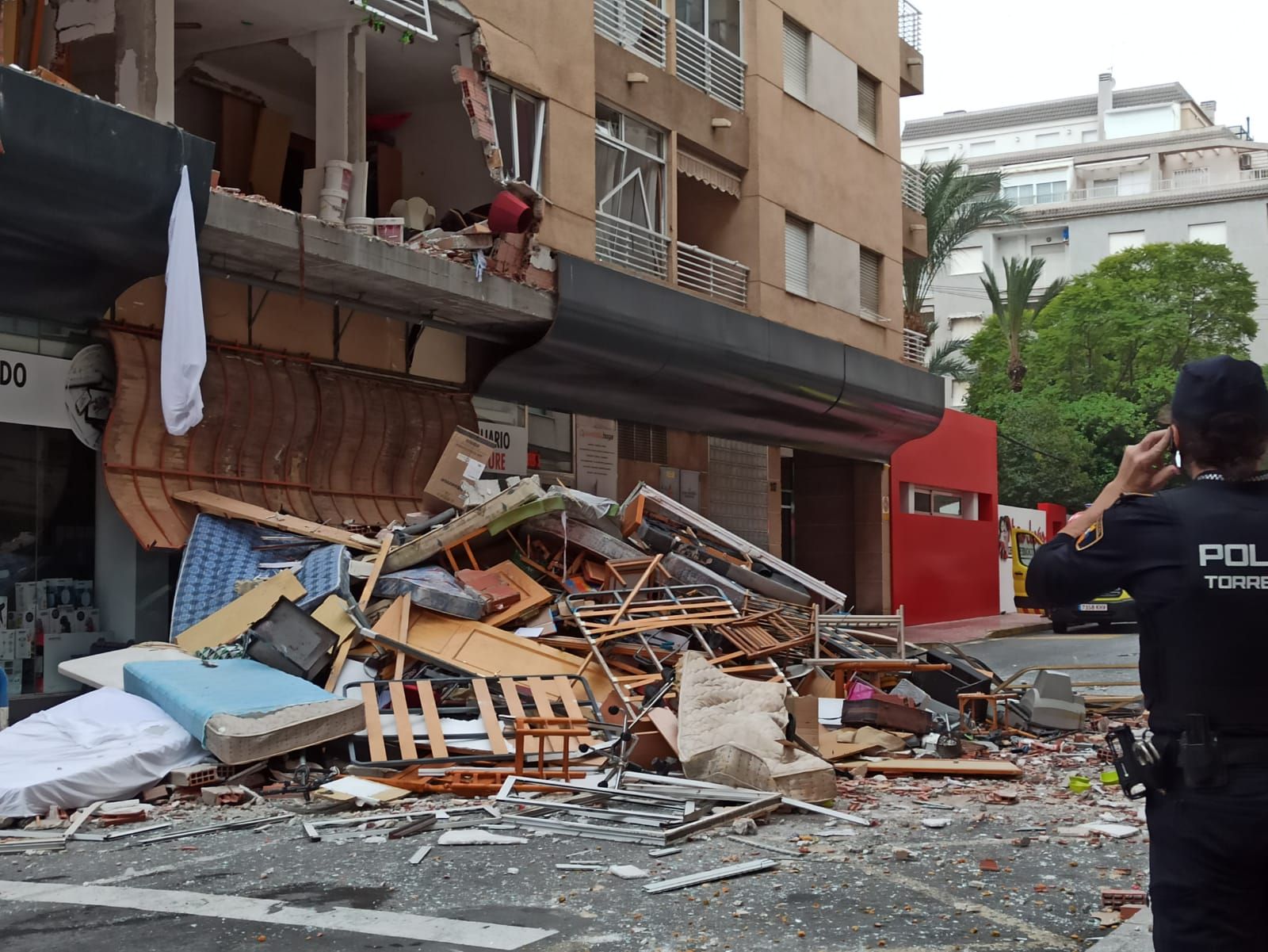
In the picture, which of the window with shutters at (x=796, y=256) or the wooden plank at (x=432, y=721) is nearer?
the wooden plank at (x=432, y=721)

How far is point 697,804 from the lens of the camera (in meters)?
7.64

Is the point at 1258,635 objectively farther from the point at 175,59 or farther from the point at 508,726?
the point at 175,59

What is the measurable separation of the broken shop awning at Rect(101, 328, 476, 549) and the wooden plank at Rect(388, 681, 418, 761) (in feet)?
11.7

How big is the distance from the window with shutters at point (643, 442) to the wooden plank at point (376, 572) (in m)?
7.93

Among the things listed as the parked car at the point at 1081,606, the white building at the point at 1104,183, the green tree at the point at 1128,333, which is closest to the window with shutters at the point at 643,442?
the parked car at the point at 1081,606

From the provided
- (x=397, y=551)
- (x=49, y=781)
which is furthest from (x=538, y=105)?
(x=49, y=781)

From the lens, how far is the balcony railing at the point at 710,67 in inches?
804

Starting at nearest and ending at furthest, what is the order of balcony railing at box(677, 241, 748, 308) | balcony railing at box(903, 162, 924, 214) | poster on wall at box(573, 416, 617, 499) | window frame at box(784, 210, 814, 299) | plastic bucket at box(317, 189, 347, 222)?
plastic bucket at box(317, 189, 347, 222)
poster on wall at box(573, 416, 617, 499)
balcony railing at box(677, 241, 748, 308)
window frame at box(784, 210, 814, 299)
balcony railing at box(903, 162, 924, 214)

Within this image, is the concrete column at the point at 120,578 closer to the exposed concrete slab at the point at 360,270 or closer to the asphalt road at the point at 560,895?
the exposed concrete slab at the point at 360,270

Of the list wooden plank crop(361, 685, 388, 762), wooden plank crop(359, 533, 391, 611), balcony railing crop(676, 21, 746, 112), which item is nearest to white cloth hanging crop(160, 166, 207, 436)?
wooden plank crop(359, 533, 391, 611)

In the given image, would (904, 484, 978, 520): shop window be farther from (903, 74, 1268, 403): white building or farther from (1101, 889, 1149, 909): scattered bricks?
(903, 74, 1268, 403): white building

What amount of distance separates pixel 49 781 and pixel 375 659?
3.04 m

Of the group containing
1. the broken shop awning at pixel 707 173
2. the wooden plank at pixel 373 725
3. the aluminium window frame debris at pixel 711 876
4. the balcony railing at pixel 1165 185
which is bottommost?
the aluminium window frame debris at pixel 711 876

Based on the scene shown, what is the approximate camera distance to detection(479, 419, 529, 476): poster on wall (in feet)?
55.3
